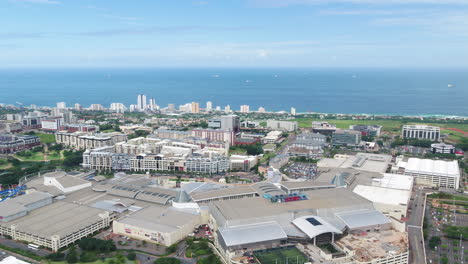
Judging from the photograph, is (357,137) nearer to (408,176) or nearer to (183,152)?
(408,176)

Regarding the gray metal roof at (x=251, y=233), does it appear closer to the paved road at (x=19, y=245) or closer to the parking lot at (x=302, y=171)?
the paved road at (x=19, y=245)

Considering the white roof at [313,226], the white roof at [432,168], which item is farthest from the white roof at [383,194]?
the white roof at [313,226]

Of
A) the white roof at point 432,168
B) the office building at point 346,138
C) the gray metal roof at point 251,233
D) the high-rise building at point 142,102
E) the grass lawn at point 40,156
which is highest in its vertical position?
the high-rise building at point 142,102

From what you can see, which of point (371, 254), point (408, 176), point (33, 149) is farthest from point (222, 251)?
point (33, 149)

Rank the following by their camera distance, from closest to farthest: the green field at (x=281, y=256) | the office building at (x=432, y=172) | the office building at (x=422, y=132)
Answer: the green field at (x=281, y=256), the office building at (x=432, y=172), the office building at (x=422, y=132)

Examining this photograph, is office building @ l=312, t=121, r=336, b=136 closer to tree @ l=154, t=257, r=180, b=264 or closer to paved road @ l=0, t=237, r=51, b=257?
tree @ l=154, t=257, r=180, b=264

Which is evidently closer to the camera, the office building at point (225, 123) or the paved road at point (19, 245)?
the paved road at point (19, 245)
